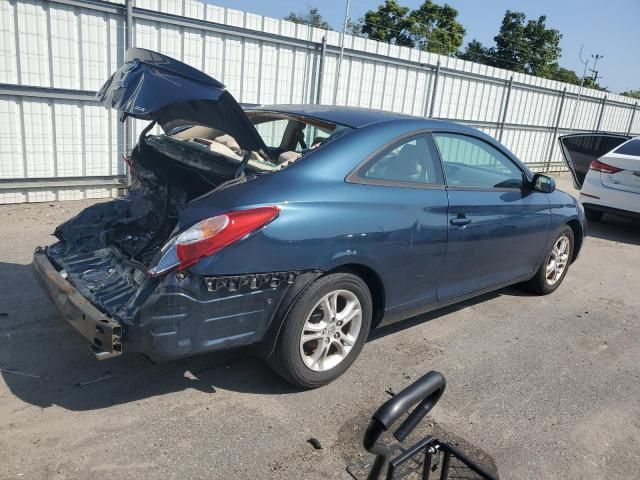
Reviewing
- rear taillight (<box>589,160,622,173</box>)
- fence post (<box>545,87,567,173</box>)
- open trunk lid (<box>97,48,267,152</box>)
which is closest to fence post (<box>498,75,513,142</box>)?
fence post (<box>545,87,567,173</box>)

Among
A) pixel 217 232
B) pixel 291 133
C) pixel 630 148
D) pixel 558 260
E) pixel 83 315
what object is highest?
pixel 291 133

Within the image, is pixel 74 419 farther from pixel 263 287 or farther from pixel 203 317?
pixel 263 287

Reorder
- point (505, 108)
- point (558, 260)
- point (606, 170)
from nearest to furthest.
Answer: point (558, 260) → point (606, 170) → point (505, 108)

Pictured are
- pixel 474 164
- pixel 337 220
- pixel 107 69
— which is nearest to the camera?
pixel 337 220

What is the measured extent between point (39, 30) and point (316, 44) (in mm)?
4009

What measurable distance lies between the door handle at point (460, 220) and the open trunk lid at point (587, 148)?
223 inches

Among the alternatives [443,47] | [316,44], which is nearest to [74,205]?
[316,44]

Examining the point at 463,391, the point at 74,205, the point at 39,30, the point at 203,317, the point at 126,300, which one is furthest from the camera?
the point at 74,205

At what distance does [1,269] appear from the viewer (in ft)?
15.2

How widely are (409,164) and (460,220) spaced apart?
0.56 metres

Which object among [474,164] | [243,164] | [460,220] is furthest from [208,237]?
[474,164]

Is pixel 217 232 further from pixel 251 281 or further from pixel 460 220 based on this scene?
pixel 460 220

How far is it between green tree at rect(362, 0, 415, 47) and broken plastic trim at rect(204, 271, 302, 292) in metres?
34.2

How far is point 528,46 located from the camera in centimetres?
3700
